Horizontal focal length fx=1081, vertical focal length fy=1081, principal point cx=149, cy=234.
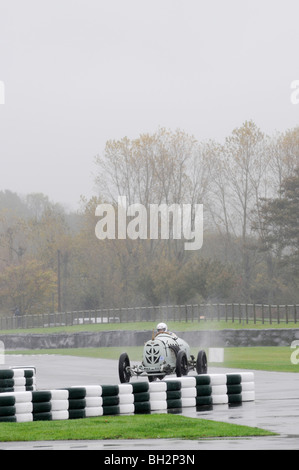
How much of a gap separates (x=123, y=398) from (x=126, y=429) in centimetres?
257

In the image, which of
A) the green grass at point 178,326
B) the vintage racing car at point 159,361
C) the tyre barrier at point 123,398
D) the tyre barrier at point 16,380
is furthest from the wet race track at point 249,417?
the green grass at point 178,326

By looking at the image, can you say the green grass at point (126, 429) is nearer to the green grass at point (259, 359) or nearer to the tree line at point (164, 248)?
the green grass at point (259, 359)

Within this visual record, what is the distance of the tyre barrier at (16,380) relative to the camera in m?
22.1

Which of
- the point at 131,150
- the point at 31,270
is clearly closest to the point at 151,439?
the point at 131,150

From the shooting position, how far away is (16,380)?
23078 mm

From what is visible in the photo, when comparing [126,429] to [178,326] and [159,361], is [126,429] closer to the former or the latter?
[159,361]

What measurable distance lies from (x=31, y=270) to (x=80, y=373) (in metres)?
70.2

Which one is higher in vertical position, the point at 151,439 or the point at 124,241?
the point at 124,241

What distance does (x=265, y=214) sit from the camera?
261 feet

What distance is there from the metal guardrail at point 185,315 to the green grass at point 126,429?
127ft

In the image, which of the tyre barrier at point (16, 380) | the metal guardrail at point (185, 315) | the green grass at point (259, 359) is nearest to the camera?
the tyre barrier at point (16, 380)

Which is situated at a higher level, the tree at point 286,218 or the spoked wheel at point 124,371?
the tree at point 286,218

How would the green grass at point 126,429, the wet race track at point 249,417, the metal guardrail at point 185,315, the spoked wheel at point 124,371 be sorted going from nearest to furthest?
1. the wet race track at point 249,417
2. the green grass at point 126,429
3. the spoked wheel at point 124,371
4. the metal guardrail at point 185,315
